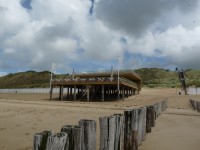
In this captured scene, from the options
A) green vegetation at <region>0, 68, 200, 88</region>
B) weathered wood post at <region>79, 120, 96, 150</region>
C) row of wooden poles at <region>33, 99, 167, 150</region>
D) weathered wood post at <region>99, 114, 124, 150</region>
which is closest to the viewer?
row of wooden poles at <region>33, 99, 167, 150</region>

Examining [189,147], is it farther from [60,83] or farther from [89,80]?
[60,83]

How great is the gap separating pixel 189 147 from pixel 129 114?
2.19 meters

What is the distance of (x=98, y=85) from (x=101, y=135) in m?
44.4

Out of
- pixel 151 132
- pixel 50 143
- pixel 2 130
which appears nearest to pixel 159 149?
pixel 151 132

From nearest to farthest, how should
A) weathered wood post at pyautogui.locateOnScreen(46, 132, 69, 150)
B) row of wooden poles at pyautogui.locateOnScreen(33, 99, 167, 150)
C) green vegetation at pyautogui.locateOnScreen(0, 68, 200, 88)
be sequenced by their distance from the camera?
weathered wood post at pyautogui.locateOnScreen(46, 132, 69, 150) < row of wooden poles at pyautogui.locateOnScreen(33, 99, 167, 150) < green vegetation at pyautogui.locateOnScreen(0, 68, 200, 88)

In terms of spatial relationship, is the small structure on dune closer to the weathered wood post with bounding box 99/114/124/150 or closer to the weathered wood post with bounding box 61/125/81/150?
the weathered wood post with bounding box 99/114/124/150

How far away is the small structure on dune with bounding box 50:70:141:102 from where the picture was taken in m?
44.3

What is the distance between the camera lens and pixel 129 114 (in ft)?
27.6

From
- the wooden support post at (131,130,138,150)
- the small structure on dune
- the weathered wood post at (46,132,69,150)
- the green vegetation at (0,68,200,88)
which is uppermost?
the green vegetation at (0,68,200,88)

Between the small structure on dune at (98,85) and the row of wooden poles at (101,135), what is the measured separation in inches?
1322

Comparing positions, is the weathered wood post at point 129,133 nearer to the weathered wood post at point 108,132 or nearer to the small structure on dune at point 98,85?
the weathered wood post at point 108,132

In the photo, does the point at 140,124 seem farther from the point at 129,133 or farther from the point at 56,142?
the point at 56,142

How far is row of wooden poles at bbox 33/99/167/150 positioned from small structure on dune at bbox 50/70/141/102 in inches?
1322

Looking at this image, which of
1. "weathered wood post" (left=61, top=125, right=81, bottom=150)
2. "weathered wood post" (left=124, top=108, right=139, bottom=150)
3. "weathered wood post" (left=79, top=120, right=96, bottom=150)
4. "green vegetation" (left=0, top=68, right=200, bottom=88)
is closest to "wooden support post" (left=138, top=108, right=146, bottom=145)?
"weathered wood post" (left=124, top=108, right=139, bottom=150)
